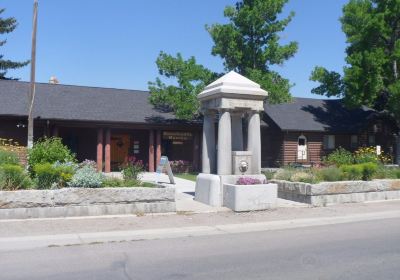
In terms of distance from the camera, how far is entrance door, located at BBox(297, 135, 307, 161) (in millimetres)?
29734

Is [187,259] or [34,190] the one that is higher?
[34,190]

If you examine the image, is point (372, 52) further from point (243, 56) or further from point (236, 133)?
point (236, 133)

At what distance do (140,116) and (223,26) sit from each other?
699 cm

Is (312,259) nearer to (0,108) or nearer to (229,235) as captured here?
(229,235)

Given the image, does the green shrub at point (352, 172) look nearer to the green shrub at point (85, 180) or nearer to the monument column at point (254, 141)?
the monument column at point (254, 141)

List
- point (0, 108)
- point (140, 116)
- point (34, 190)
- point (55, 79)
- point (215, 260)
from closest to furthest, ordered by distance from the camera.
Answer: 1. point (215, 260)
2. point (34, 190)
3. point (0, 108)
4. point (140, 116)
5. point (55, 79)

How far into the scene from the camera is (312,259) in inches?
271

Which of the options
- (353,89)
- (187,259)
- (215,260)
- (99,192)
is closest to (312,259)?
(215,260)

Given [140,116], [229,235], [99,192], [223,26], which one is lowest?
[229,235]

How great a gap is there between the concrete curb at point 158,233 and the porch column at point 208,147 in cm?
360

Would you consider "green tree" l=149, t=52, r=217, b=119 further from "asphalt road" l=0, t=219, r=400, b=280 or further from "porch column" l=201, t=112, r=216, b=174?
"asphalt road" l=0, t=219, r=400, b=280

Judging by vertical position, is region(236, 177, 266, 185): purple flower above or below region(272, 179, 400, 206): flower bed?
above

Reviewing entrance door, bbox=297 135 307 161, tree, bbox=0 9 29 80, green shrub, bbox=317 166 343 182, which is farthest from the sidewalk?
tree, bbox=0 9 29 80

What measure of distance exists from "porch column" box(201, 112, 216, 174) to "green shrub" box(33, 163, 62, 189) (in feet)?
15.1
